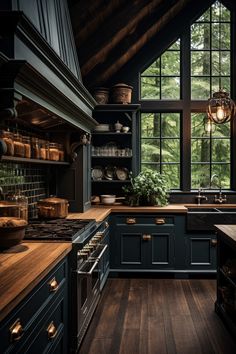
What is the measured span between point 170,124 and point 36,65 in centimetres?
389

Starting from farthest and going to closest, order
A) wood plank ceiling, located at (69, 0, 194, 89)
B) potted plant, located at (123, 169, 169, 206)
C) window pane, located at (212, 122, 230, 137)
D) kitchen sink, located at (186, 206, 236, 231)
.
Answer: window pane, located at (212, 122, 230, 137)
potted plant, located at (123, 169, 169, 206)
kitchen sink, located at (186, 206, 236, 231)
wood plank ceiling, located at (69, 0, 194, 89)

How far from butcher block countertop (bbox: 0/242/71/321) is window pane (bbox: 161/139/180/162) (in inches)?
141

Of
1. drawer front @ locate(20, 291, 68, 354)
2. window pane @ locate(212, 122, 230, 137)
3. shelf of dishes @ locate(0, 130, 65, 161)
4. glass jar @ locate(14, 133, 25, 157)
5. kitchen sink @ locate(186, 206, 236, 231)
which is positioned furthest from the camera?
window pane @ locate(212, 122, 230, 137)

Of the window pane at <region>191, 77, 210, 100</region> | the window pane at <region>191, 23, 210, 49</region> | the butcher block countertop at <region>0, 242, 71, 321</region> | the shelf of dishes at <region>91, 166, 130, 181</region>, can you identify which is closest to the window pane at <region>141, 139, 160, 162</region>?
the shelf of dishes at <region>91, 166, 130, 181</region>

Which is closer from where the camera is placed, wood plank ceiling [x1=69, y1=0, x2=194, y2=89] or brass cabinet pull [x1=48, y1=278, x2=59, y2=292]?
brass cabinet pull [x1=48, y1=278, x2=59, y2=292]

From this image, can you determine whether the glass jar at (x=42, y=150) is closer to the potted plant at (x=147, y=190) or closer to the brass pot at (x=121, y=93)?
the potted plant at (x=147, y=190)

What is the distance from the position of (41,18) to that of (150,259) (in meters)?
3.31

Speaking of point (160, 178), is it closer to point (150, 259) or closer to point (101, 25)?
point (150, 259)

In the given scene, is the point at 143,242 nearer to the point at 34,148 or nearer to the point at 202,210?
the point at 202,210

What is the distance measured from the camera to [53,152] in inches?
159

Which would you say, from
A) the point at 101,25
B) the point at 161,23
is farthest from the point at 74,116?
the point at 161,23

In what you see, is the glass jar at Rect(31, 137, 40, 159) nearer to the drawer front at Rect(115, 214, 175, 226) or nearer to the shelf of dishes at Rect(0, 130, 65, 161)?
the shelf of dishes at Rect(0, 130, 65, 161)

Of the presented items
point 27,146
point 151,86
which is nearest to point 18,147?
point 27,146

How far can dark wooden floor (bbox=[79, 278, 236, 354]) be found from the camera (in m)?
3.02
